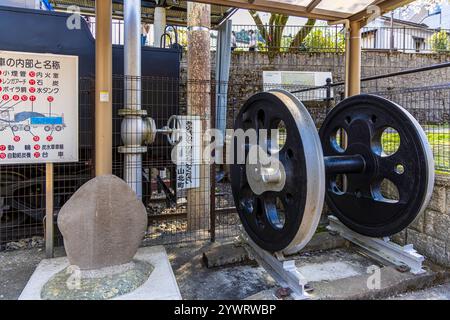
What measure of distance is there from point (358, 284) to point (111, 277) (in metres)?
1.88

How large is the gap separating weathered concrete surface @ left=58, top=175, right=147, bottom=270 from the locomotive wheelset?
106cm

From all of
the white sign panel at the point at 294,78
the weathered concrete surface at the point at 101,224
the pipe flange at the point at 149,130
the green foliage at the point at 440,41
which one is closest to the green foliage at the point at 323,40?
the white sign panel at the point at 294,78

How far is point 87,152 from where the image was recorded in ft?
13.2

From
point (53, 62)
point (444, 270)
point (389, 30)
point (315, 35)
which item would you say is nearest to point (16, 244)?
point (53, 62)

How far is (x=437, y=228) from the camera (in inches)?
122

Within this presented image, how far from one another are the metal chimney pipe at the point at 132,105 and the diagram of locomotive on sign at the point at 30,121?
2.09ft

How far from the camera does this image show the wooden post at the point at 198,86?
424 centimetres

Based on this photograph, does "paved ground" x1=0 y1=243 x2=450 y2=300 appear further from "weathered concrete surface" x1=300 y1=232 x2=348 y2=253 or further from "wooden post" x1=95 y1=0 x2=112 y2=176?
"wooden post" x1=95 y1=0 x2=112 y2=176

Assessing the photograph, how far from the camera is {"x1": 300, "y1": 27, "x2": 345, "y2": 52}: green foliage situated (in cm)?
987

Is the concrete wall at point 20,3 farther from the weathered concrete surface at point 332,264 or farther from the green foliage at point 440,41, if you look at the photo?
the green foliage at point 440,41

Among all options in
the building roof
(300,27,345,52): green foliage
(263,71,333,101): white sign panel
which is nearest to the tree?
(300,27,345,52): green foliage

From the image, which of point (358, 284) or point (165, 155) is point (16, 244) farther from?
point (358, 284)

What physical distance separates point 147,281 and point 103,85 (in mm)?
1643

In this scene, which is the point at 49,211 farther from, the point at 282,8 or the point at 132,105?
the point at 282,8
